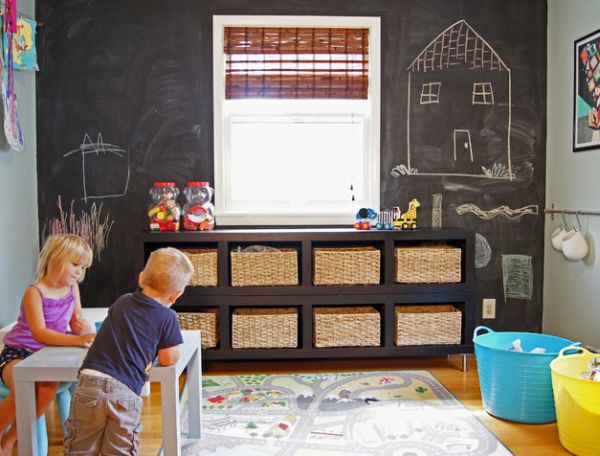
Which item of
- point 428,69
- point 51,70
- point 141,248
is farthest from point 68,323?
point 428,69

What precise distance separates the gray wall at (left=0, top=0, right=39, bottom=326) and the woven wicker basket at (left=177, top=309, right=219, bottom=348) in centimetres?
90

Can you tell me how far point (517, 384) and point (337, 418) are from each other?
0.78 metres

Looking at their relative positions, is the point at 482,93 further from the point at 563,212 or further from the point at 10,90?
the point at 10,90

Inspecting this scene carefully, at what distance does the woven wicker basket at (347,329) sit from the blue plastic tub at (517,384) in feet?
2.28

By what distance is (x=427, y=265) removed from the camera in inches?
123

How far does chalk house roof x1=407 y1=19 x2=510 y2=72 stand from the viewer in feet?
11.3

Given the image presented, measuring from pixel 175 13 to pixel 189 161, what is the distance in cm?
87

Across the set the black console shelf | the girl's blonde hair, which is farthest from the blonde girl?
the black console shelf

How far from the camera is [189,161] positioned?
Answer: 3400mm

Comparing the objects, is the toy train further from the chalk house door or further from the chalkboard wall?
the chalk house door

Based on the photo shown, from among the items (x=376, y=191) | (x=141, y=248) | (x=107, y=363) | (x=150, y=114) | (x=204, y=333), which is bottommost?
(x=204, y=333)

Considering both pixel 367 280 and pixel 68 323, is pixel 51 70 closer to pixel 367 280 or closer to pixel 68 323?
pixel 68 323

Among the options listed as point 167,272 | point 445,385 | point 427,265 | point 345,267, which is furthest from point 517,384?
point 167,272

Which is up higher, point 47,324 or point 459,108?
point 459,108
